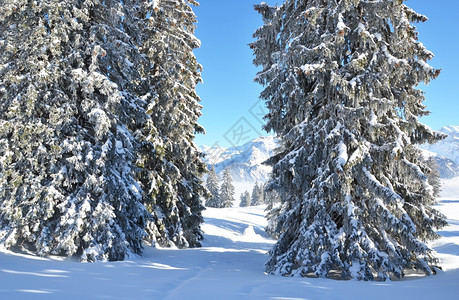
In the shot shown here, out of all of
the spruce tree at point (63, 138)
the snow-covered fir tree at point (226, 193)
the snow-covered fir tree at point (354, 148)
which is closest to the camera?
the snow-covered fir tree at point (354, 148)

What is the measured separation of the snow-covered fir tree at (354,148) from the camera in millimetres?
6863

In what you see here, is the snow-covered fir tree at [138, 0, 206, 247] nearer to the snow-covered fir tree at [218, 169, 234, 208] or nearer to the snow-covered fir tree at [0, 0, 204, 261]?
the snow-covered fir tree at [0, 0, 204, 261]

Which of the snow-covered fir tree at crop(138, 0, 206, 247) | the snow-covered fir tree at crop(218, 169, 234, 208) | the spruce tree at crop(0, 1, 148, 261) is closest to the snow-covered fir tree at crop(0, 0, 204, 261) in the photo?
the spruce tree at crop(0, 1, 148, 261)

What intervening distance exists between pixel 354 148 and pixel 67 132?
8715 millimetres

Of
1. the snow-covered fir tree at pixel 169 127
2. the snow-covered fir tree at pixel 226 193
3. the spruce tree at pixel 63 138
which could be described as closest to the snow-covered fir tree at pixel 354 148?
the spruce tree at pixel 63 138

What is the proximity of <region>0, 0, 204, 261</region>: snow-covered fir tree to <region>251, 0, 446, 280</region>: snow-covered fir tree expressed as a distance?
17.1ft

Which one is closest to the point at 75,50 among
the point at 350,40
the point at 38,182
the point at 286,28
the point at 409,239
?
the point at 38,182

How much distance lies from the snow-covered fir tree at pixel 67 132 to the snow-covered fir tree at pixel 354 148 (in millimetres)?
5203

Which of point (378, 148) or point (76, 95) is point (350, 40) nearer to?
point (378, 148)

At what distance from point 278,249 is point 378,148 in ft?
12.6

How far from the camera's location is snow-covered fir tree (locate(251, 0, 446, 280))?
686 centimetres

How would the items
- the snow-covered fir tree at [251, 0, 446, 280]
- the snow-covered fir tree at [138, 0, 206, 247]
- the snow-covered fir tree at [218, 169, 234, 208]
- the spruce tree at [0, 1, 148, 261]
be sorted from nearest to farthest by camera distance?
the snow-covered fir tree at [251, 0, 446, 280] → the spruce tree at [0, 1, 148, 261] → the snow-covered fir tree at [138, 0, 206, 247] → the snow-covered fir tree at [218, 169, 234, 208]

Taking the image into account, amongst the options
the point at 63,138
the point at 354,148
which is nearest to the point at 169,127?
the point at 63,138

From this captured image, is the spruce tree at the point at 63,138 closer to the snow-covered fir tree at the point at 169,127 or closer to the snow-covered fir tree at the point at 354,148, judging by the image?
the snow-covered fir tree at the point at 169,127
